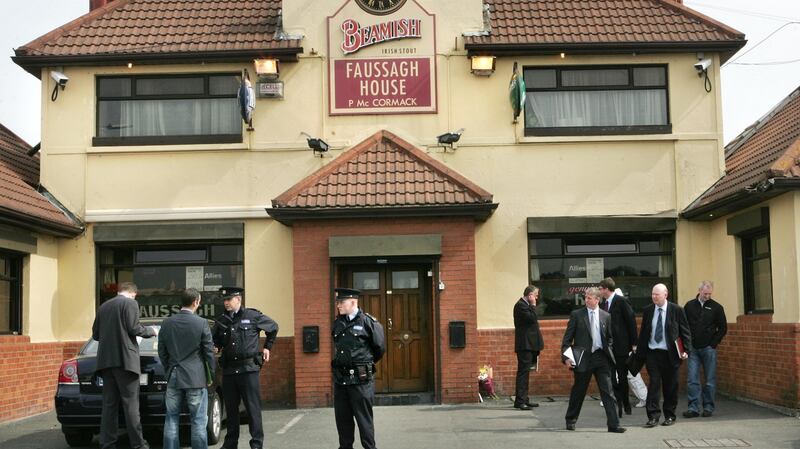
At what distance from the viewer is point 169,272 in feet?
55.7

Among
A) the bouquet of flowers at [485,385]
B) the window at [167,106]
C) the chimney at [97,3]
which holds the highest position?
the chimney at [97,3]

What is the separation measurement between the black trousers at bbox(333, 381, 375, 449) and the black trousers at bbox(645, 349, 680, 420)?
14.8 ft

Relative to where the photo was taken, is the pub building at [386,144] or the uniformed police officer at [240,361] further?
the pub building at [386,144]

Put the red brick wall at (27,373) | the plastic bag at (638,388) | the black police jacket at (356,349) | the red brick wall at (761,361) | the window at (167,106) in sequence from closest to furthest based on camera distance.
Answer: the black police jacket at (356,349), the red brick wall at (761,361), the red brick wall at (27,373), the plastic bag at (638,388), the window at (167,106)

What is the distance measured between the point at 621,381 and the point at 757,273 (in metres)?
3.40

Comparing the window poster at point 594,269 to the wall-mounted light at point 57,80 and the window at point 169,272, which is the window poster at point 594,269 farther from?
the wall-mounted light at point 57,80

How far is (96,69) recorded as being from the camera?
17.2m

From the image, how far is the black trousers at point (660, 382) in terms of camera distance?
41.7 feet

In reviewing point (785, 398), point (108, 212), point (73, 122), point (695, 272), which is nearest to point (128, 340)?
point (108, 212)

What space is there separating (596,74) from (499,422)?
703 centimetres

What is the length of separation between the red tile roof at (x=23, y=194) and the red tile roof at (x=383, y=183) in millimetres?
3754

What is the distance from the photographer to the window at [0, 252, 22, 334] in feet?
49.5

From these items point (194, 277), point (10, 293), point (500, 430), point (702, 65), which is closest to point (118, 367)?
point (500, 430)

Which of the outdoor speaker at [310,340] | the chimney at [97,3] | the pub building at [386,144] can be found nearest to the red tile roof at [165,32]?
the pub building at [386,144]
